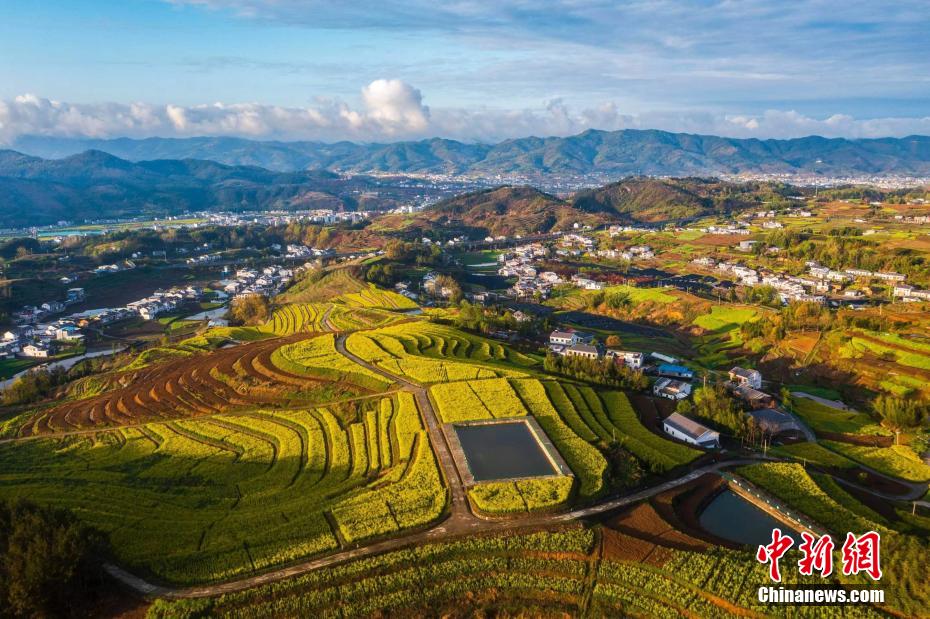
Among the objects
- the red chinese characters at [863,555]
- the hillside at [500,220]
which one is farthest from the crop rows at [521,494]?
the hillside at [500,220]

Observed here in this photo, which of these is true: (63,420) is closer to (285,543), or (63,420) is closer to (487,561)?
(285,543)

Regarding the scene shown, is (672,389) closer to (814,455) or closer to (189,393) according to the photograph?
(814,455)

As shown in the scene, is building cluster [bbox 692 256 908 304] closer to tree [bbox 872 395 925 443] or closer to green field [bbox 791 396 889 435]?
green field [bbox 791 396 889 435]

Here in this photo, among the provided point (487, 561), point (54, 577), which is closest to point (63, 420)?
point (54, 577)

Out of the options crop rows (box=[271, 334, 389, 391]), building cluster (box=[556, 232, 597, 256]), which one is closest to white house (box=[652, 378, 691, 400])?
crop rows (box=[271, 334, 389, 391])

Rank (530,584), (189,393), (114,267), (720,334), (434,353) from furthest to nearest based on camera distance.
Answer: (114,267) → (720,334) → (434,353) → (189,393) → (530,584)

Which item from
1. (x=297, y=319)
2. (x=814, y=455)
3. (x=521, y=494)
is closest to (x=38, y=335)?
(x=297, y=319)
